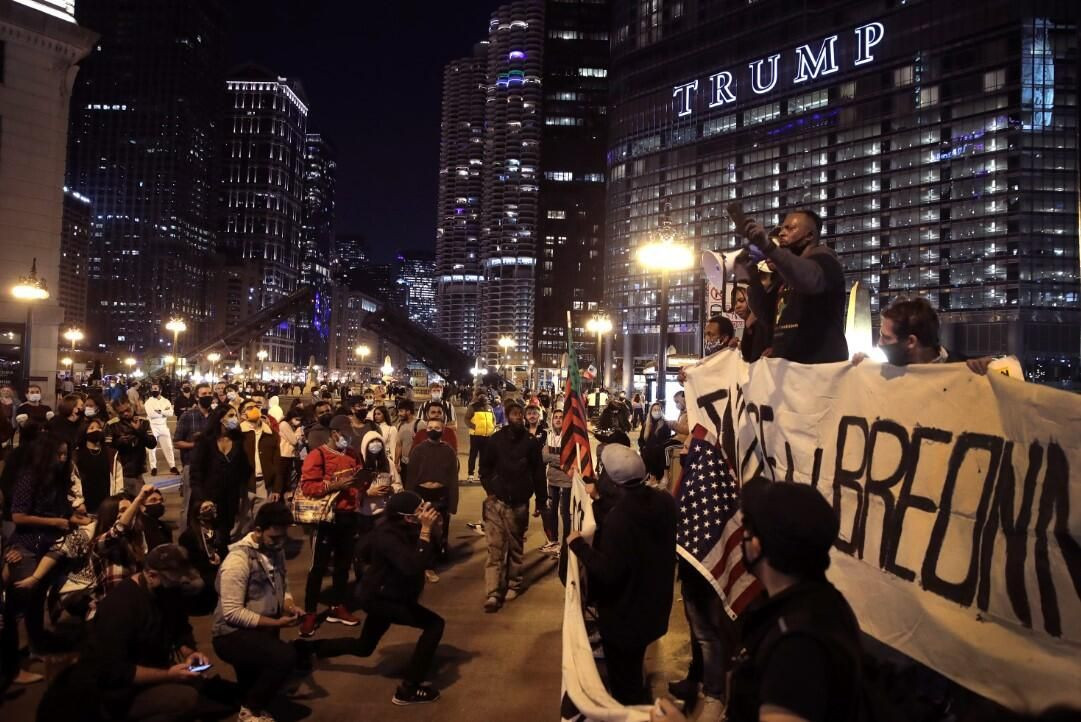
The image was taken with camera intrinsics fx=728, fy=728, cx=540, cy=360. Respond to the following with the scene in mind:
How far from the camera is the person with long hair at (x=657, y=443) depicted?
7703mm

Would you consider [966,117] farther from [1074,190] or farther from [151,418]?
[151,418]

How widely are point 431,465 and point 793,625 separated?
23.2ft

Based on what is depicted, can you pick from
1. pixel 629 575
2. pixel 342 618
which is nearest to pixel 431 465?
pixel 342 618

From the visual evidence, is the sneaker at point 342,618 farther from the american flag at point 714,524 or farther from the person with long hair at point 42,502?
the american flag at point 714,524

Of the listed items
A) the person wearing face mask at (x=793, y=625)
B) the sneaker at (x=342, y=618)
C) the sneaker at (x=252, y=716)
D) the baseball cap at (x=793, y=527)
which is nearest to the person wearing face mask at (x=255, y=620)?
the sneaker at (x=252, y=716)

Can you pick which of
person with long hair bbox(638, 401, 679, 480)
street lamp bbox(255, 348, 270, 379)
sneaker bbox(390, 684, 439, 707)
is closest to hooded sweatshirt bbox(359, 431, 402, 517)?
sneaker bbox(390, 684, 439, 707)

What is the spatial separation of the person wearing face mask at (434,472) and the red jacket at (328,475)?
0.79m

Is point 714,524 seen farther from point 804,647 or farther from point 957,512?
point 804,647

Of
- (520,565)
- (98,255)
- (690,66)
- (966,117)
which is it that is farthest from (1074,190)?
(98,255)

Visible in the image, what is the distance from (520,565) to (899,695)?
689 centimetres

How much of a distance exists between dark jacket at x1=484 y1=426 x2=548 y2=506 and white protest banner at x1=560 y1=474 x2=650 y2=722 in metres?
4.11

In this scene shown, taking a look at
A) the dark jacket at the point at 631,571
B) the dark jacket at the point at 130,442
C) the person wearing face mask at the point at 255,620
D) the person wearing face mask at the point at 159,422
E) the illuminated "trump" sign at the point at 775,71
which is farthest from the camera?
the illuminated "trump" sign at the point at 775,71

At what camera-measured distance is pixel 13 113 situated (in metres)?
28.7

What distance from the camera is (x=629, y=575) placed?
4.17 metres
